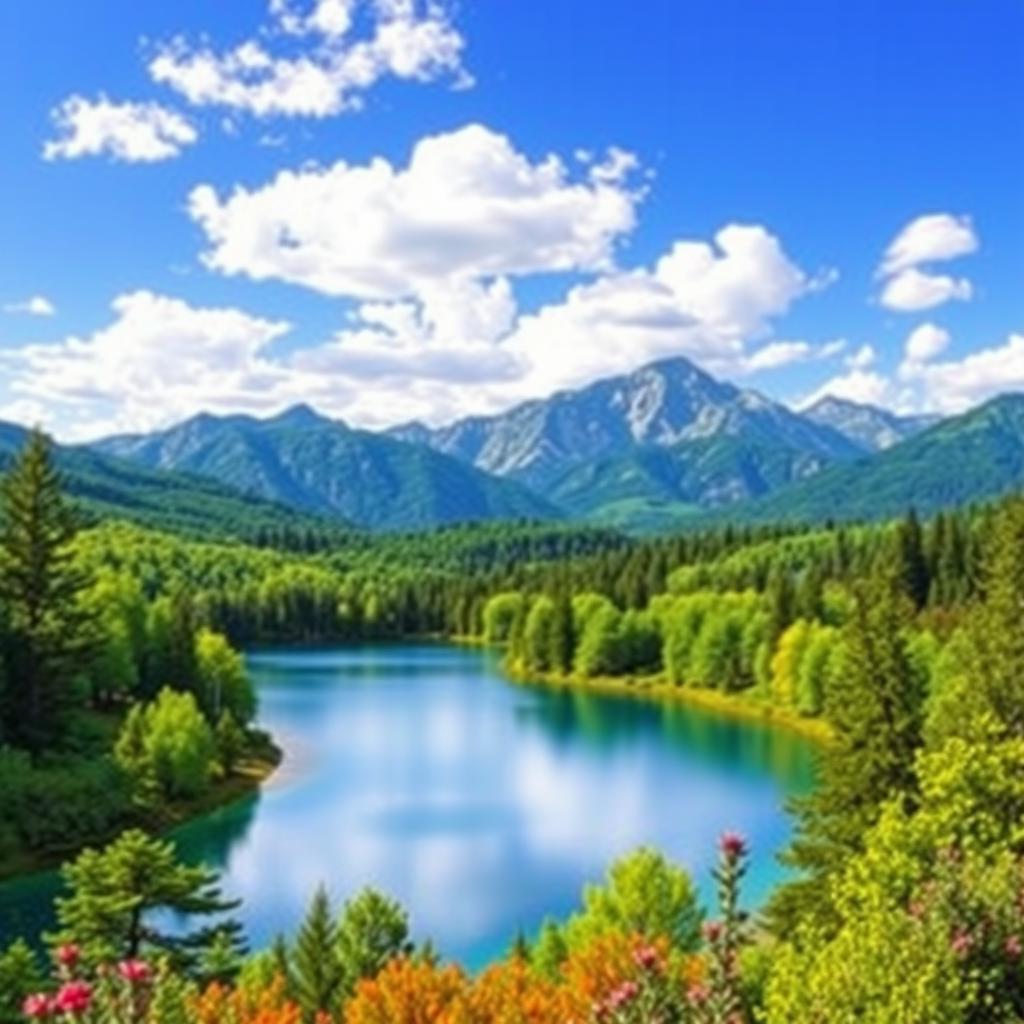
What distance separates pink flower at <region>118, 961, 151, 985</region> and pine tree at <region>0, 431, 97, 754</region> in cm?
7319

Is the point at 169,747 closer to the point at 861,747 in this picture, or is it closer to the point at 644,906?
the point at 644,906

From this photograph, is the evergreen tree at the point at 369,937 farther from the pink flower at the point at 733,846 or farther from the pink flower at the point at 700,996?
the pink flower at the point at 733,846

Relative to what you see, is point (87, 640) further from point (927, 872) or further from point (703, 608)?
point (703, 608)

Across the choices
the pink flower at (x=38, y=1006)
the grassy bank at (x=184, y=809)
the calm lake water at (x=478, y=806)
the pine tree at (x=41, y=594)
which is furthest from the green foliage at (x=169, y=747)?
the pink flower at (x=38, y=1006)

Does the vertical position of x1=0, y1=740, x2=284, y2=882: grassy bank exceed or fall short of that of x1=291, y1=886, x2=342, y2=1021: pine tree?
it falls short

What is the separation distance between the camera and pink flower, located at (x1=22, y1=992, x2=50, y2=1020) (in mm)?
7242

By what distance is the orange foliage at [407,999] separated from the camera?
28875 mm

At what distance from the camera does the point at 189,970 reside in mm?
43281

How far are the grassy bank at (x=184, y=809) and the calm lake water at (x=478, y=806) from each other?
3.55 feet

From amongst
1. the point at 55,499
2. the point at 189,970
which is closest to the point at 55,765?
the point at 55,499

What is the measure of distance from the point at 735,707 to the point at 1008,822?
109 meters

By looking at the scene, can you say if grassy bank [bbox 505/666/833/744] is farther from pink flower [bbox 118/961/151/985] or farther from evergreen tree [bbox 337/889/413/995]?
pink flower [bbox 118/961/151/985]

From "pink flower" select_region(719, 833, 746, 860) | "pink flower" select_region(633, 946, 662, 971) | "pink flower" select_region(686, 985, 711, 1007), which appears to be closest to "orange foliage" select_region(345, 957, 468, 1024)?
"pink flower" select_region(686, 985, 711, 1007)

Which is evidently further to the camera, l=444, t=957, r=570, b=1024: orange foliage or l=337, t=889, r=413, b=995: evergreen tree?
l=337, t=889, r=413, b=995: evergreen tree
